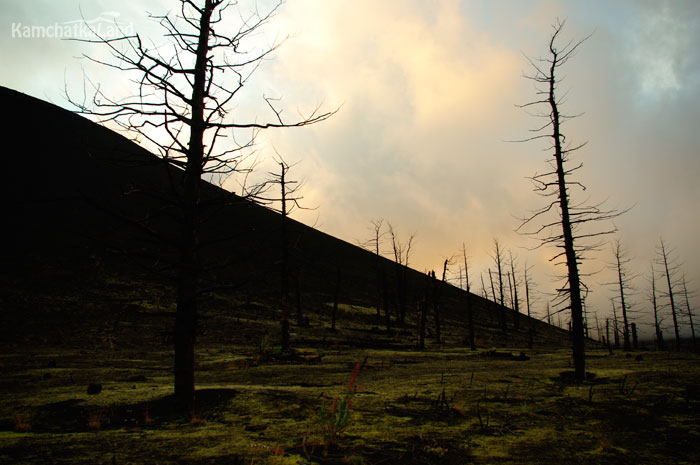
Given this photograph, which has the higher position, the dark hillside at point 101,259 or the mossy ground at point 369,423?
the dark hillside at point 101,259

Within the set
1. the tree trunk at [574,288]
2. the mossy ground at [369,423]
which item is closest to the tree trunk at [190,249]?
the mossy ground at [369,423]

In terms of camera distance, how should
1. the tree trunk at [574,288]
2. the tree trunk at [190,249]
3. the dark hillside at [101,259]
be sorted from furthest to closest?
the dark hillside at [101,259] < the tree trunk at [574,288] < the tree trunk at [190,249]

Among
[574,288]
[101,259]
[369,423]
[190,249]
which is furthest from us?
[101,259]

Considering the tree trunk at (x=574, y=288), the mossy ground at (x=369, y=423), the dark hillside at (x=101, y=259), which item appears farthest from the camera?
the dark hillside at (x=101, y=259)

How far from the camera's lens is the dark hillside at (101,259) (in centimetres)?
3186

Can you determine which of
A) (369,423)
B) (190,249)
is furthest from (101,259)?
(369,423)

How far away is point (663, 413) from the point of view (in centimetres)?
582

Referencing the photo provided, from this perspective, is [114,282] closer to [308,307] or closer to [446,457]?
[308,307]

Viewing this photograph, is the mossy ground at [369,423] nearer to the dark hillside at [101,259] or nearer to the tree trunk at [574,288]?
the tree trunk at [574,288]

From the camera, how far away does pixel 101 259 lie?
138 feet

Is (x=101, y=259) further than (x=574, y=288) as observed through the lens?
Yes

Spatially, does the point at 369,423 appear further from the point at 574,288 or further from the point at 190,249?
the point at 574,288

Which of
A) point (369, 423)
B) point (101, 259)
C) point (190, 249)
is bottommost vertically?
point (369, 423)

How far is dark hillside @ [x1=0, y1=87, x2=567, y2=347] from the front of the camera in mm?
31859
